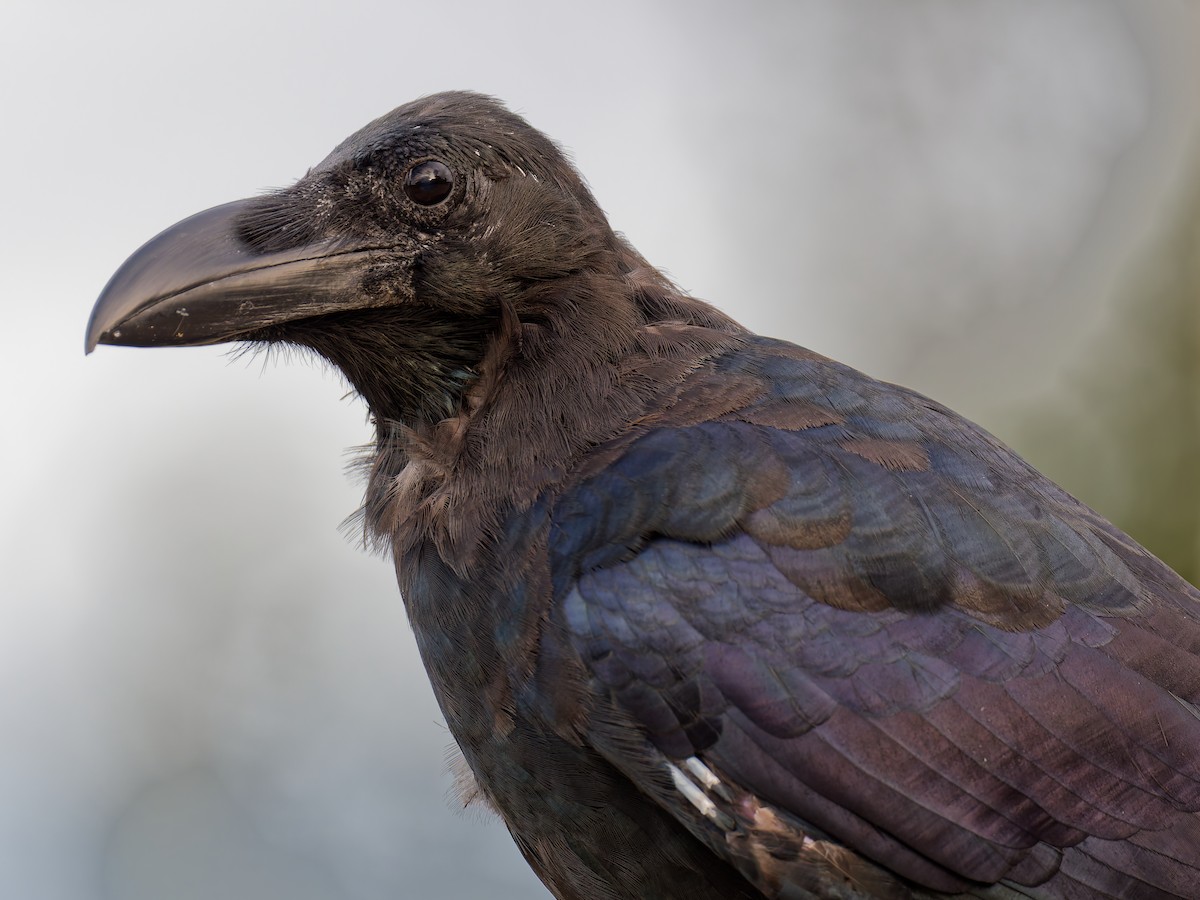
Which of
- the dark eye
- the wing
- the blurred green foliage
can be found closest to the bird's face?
Result: the dark eye

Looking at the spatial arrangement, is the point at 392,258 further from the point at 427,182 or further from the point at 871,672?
the point at 871,672

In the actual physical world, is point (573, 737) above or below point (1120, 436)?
below

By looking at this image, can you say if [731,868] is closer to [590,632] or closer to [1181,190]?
[590,632]

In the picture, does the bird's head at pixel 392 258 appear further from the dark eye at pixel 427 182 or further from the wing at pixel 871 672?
the wing at pixel 871 672

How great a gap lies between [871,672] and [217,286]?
167cm

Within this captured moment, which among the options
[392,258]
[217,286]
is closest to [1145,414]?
[392,258]

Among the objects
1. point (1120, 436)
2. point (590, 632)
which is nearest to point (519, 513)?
point (590, 632)

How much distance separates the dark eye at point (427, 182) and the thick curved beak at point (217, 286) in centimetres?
15

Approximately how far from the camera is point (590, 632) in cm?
289

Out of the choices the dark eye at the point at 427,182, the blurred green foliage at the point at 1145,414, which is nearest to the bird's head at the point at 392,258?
the dark eye at the point at 427,182

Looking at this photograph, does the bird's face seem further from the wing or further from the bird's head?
the wing

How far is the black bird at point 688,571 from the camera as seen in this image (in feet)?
9.23

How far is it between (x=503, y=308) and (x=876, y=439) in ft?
3.10

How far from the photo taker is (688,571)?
9.66ft
